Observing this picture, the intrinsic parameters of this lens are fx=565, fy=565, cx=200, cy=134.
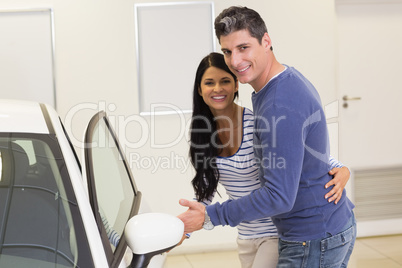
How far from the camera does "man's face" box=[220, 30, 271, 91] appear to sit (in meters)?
1.75

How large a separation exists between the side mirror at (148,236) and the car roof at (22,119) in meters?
0.34

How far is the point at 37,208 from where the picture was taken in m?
1.37

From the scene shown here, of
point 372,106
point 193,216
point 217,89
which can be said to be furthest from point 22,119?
point 372,106

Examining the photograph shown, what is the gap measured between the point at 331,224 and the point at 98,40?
314 centimetres

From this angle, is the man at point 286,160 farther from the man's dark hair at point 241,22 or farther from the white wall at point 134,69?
the white wall at point 134,69

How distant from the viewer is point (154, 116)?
15.0ft

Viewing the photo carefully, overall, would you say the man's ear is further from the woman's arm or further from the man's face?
the woman's arm

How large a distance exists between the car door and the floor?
85.8 inches

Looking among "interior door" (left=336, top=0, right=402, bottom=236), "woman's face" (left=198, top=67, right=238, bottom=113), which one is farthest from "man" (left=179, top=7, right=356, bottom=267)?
"interior door" (left=336, top=0, right=402, bottom=236)

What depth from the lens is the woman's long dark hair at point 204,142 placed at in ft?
7.15

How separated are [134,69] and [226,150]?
8.16 feet

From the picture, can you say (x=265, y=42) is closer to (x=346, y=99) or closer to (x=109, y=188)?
(x=109, y=188)

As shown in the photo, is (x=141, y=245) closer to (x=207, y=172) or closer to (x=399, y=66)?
(x=207, y=172)

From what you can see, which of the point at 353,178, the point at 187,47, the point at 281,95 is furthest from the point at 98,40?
the point at 281,95
